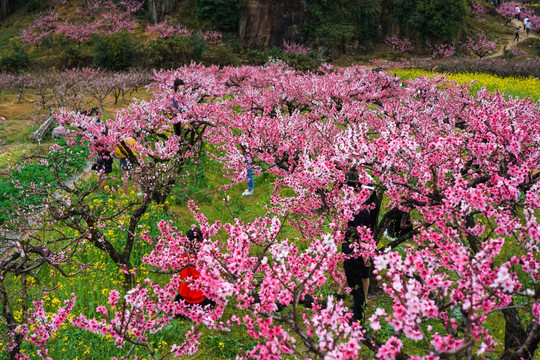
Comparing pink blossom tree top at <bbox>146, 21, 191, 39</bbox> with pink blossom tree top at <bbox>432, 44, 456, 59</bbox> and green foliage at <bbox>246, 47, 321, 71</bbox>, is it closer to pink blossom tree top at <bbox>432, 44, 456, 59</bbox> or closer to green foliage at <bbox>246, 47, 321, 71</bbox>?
green foliage at <bbox>246, 47, 321, 71</bbox>

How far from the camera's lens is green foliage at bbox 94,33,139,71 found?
2847 centimetres

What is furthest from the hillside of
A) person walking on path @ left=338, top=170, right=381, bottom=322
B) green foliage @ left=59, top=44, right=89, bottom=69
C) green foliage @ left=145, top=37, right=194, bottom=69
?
person walking on path @ left=338, top=170, right=381, bottom=322

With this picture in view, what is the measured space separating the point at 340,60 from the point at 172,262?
122 ft

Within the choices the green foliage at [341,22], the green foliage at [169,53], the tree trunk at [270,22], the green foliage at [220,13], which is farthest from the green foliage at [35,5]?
the green foliage at [341,22]

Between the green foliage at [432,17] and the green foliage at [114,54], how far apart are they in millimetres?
28993

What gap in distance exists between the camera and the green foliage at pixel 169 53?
88.4 feet

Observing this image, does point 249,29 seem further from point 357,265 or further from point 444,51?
point 357,265

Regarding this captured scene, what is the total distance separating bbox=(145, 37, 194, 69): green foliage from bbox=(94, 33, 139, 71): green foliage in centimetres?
239

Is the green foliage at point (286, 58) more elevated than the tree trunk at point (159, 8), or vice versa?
the tree trunk at point (159, 8)

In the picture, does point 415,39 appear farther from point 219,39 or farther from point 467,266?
point 467,266

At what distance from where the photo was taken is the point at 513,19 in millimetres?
53031

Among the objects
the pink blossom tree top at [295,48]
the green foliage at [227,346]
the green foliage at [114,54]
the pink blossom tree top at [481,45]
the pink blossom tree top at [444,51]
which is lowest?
the green foliage at [227,346]

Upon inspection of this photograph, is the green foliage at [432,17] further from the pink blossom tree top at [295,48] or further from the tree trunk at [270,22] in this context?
the pink blossom tree top at [295,48]

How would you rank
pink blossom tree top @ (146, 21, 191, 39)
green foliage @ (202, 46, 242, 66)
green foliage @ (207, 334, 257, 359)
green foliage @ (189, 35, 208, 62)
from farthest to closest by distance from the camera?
pink blossom tree top @ (146, 21, 191, 39), green foliage @ (202, 46, 242, 66), green foliage @ (189, 35, 208, 62), green foliage @ (207, 334, 257, 359)
